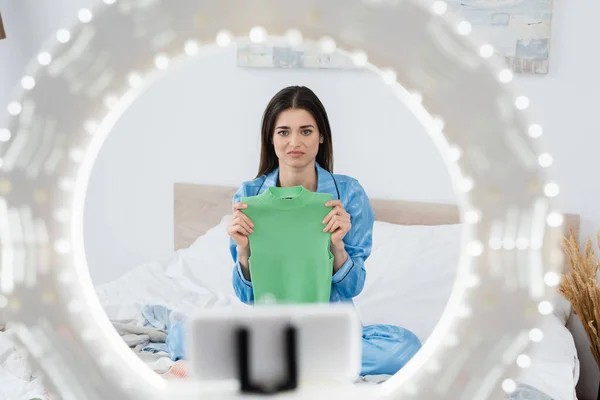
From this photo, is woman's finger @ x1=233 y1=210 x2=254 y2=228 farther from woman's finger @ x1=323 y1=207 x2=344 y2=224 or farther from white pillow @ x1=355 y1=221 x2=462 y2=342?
white pillow @ x1=355 y1=221 x2=462 y2=342

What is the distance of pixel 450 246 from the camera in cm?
196

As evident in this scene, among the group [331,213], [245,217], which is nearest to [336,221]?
[331,213]

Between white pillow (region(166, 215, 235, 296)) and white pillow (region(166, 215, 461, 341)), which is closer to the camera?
white pillow (region(166, 215, 461, 341))

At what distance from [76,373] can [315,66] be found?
1.89 metres

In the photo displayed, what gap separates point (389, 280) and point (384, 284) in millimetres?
20

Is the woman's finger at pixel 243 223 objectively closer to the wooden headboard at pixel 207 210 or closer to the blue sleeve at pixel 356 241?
the blue sleeve at pixel 356 241

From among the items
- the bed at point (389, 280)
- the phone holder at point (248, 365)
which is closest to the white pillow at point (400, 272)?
the bed at point (389, 280)

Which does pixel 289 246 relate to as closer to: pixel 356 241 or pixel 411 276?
pixel 356 241

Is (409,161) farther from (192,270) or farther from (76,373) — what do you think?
(76,373)

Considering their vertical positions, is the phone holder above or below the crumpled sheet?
above

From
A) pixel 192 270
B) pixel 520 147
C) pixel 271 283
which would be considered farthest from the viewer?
pixel 192 270

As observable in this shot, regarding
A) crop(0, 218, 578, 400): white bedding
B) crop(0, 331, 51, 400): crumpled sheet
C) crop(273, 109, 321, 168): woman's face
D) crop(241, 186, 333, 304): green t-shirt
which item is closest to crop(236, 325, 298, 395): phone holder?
crop(241, 186, 333, 304): green t-shirt

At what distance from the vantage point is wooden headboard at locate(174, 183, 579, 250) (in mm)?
2215

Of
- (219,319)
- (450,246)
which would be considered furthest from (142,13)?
(450,246)
